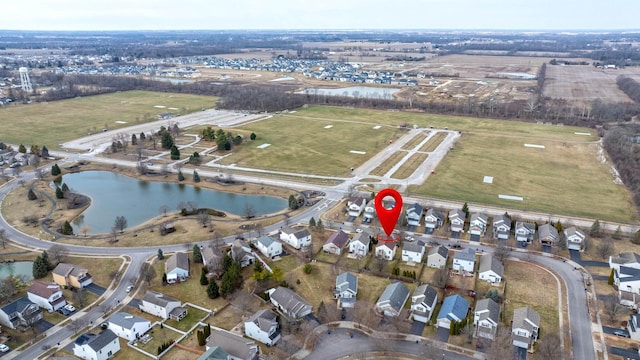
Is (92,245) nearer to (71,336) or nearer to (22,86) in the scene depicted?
(71,336)

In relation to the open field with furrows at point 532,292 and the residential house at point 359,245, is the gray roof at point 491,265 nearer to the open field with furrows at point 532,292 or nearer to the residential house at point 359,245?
the open field with furrows at point 532,292

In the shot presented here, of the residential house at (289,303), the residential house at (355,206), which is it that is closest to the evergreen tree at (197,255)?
the residential house at (289,303)

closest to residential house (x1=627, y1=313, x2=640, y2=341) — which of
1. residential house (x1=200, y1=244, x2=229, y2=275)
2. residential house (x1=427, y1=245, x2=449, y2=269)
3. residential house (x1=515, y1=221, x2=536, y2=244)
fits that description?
residential house (x1=515, y1=221, x2=536, y2=244)

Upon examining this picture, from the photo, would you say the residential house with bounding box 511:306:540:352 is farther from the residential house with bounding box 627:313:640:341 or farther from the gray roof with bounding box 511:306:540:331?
the residential house with bounding box 627:313:640:341

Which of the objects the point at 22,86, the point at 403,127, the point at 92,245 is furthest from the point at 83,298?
the point at 22,86

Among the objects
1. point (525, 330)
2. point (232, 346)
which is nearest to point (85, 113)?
point (232, 346)
